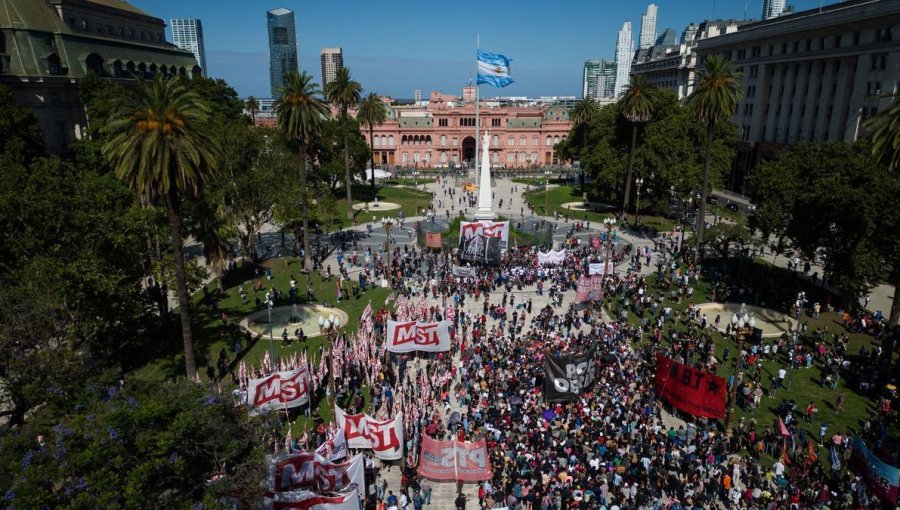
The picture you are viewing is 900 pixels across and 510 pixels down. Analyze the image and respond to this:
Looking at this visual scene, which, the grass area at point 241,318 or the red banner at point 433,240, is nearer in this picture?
the grass area at point 241,318

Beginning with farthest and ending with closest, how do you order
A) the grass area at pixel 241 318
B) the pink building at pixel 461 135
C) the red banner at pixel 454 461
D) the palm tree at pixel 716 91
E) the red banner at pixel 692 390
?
the pink building at pixel 461 135
the palm tree at pixel 716 91
the grass area at pixel 241 318
the red banner at pixel 692 390
the red banner at pixel 454 461

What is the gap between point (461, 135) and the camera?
119688 millimetres

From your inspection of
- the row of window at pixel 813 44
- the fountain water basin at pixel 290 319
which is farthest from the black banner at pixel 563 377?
the row of window at pixel 813 44

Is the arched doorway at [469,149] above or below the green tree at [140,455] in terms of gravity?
above

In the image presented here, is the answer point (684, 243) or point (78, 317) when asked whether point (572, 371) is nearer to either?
point (78, 317)

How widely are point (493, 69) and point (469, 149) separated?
6627 cm

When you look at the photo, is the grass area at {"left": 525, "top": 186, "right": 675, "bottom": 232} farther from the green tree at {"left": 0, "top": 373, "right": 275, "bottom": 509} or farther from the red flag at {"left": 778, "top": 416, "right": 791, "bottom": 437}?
the green tree at {"left": 0, "top": 373, "right": 275, "bottom": 509}

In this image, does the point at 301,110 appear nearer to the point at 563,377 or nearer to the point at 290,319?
the point at 290,319

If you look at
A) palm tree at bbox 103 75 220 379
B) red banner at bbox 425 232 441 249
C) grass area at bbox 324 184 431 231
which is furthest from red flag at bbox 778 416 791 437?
grass area at bbox 324 184 431 231

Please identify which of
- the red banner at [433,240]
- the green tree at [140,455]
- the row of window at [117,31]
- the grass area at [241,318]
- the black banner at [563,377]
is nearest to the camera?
the green tree at [140,455]

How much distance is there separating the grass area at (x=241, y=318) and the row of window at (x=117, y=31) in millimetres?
41376

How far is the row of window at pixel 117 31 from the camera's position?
64.6 m

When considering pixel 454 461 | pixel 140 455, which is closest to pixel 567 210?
pixel 454 461

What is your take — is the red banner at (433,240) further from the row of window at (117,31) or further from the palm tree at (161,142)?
the row of window at (117,31)
